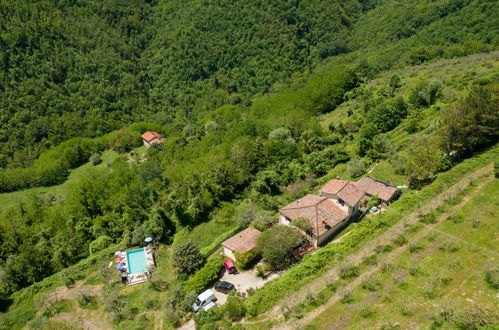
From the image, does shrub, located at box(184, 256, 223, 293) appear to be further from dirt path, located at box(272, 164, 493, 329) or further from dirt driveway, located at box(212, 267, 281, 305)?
dirt path, located at box(272, 164, 493, 329)

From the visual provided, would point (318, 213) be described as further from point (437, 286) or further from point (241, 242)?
point (437, 286)

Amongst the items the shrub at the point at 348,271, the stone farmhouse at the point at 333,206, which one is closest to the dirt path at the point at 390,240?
the shrub at the point at 348,271

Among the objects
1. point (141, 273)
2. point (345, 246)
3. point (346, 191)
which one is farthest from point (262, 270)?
point (141, 273)

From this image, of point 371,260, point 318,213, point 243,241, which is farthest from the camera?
point 243,241

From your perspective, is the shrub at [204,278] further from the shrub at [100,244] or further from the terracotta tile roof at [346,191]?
the shrub at [100,244]

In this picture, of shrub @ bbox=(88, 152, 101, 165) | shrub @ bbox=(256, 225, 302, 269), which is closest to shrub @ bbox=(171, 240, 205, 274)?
shrub @ bbox=(256, 225, 302, 269)

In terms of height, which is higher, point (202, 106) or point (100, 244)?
point (100, 244)

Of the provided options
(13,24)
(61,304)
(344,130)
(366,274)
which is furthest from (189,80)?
(366,274)

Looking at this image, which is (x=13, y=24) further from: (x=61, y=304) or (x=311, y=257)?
(x=311, y=257)
